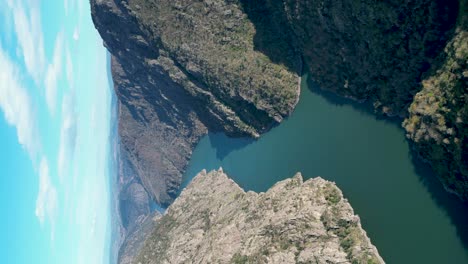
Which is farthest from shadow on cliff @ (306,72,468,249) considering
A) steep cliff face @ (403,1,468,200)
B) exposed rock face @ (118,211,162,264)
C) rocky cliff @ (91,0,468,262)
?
exposed rock face @ (118,211,162,264)

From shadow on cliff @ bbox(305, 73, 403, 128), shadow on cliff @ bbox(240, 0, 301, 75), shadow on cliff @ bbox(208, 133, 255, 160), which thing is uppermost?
shadow on cliff @ bbox(240, 0, 301, 75)

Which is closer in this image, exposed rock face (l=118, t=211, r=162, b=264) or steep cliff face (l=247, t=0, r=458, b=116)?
steep cliff face (l=247, t=0, r=458, b=116)

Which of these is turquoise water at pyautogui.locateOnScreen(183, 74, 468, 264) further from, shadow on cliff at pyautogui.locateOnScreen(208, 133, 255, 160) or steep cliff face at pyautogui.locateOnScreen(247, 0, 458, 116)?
steep cliff face at pyautogui.locateOnScreen(247, 0, 458, 116)

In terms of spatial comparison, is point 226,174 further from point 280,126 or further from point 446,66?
point 446,66

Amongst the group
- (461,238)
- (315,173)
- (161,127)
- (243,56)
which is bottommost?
(461,238)

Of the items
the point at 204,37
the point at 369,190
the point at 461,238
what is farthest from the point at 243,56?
the point at 461,238

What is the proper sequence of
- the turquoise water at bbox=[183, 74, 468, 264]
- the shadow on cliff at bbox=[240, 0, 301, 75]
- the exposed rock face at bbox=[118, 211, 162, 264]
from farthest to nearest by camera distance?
the exposed rock face at bbox=[118, 211, 162, 264] < the shadow on cliff at bbox=[240, 0, 301, 75] < the turquoise water at bbox=[183, 74, 468, 264]

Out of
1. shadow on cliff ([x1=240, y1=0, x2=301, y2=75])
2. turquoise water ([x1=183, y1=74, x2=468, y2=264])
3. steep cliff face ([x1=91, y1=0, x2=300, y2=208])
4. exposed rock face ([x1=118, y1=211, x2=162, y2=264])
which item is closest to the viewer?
turquoise water ([x1=183, y1=74, x2=468, y2=264])
